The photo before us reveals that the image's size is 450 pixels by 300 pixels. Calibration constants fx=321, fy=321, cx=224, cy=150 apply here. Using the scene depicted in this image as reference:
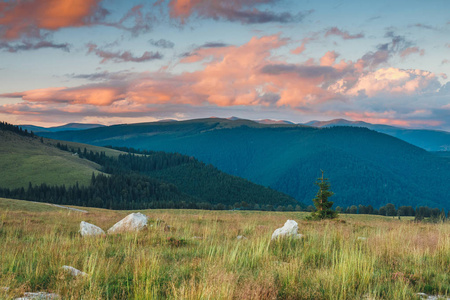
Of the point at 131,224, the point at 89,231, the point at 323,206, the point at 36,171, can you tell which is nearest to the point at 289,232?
the point at 131,224

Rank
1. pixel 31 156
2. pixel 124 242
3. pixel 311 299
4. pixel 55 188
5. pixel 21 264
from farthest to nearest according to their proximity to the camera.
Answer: pixel 31 156 < pixel 55 188 < pixel 124 242 < pixel 21 264 < pixel 311 299

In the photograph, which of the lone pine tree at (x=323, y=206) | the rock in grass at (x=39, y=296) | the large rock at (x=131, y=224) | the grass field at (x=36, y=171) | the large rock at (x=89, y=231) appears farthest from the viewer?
the grass field at (x=36, y=171)

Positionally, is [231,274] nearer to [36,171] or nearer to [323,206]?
[323,206]

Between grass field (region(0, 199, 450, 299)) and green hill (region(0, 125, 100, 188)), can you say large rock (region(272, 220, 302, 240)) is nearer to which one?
grass field (region(0, 199, 450, 299))

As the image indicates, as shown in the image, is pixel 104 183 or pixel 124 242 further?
pixel 104 183

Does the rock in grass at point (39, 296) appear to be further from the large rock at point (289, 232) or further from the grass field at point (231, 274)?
the large rock at point (289, 232)

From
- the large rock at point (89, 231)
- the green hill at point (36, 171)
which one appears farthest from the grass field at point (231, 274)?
the green hill at point (36, 171)

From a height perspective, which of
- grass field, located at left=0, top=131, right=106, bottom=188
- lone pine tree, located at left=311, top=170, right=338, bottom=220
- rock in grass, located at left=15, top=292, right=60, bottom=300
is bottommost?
grass field, located at left=0, top=131, right=106, bottom=188

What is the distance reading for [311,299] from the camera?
5.93m

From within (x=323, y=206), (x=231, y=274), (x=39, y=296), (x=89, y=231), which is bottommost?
(x=323, y=206)

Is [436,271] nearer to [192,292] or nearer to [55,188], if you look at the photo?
[192,292]

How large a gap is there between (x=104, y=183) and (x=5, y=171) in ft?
153

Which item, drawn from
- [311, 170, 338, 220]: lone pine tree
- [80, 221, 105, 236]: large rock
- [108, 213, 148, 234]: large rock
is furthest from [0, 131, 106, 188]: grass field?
[80, 221, 105, 236]: large rock

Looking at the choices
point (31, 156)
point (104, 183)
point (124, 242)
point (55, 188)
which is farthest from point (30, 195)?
point (124, 242)
